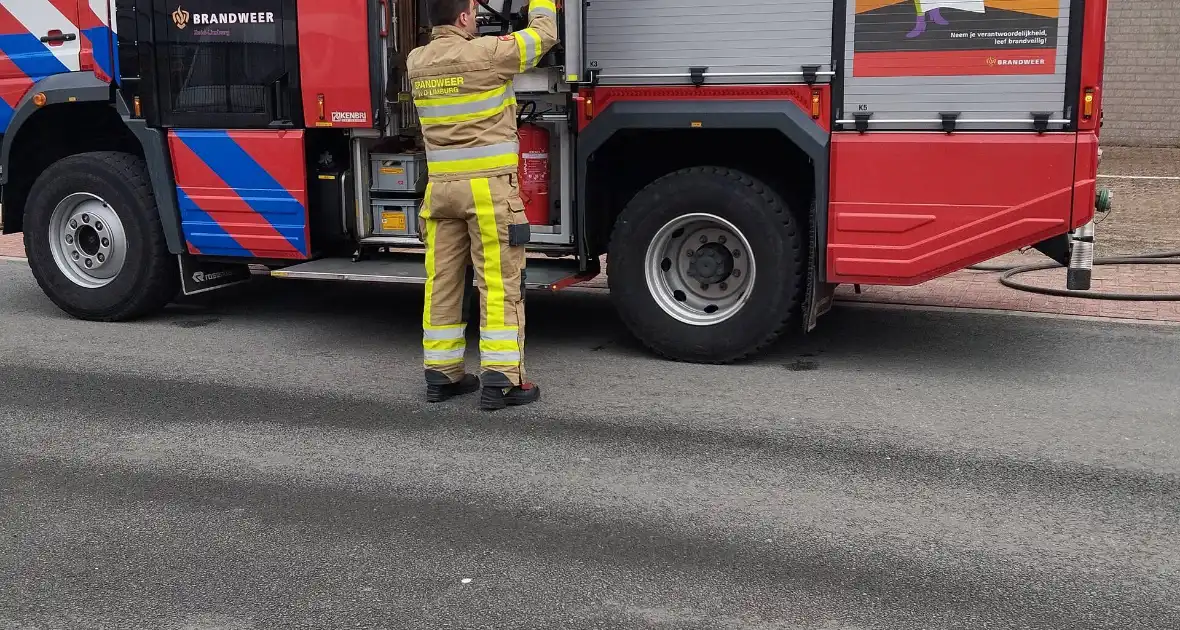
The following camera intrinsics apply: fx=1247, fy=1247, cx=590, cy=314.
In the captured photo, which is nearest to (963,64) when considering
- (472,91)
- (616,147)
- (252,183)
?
(616,147)

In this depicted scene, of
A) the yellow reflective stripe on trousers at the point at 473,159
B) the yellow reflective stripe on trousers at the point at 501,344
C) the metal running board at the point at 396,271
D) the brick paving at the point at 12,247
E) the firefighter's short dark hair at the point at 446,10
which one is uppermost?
the firefighter's short dark hair at the point at 446,10

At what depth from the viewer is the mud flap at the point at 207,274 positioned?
7.90 meters

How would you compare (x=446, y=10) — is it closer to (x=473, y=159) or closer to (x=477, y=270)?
(x=473, y=159)

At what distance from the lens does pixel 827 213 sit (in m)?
6.39

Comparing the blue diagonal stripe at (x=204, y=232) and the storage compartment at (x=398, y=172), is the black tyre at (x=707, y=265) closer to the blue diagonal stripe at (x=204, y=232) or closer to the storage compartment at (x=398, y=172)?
the storage compartment at (x=398, y=172)

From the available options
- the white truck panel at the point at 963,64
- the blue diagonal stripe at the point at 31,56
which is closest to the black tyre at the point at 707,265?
the white truck panel at the point at 963,64

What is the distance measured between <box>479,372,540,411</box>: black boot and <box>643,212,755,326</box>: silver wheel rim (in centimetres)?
120

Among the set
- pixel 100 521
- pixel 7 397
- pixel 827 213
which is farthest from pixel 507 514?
pixel 7 397

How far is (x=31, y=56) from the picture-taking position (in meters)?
7.86

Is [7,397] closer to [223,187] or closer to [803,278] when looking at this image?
[223,187]

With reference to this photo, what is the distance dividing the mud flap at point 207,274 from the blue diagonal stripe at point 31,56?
1418mm

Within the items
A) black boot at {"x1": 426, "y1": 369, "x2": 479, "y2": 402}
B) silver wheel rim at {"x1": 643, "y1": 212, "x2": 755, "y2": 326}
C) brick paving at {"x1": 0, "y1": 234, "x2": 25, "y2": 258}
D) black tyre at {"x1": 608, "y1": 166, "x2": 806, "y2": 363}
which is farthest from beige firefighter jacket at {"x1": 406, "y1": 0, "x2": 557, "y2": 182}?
brick paving at {"x1": 0, "y1": 234, "x2": 25, "y2": 258}

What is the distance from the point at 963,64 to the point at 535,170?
2.46 metres

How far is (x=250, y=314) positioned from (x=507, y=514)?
4.52 metres
